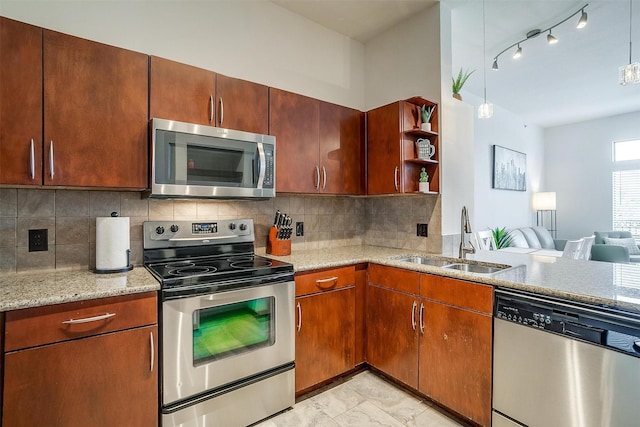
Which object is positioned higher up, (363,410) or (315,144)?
(315,144)

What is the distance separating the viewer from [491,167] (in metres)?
5.27

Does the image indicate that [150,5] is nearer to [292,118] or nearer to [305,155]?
[292,118]

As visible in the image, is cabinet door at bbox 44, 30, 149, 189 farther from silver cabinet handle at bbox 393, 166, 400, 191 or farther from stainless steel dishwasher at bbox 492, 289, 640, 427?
stainless steel dishwasher at bbox 492, 289, 640, 427

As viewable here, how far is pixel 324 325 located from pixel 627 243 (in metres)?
5.92

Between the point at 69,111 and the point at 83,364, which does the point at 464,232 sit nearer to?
the point at 83,364

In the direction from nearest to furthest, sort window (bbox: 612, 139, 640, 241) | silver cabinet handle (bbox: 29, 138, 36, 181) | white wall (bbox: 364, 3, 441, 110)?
silver cabinet handle (bbox: 29, 138, 36, 181)
white wall (bbox: 364, 3, 441, 110)
window (bbox: 612, 139, 640, 241)

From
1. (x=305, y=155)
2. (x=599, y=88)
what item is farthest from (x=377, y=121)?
(x=599, y=88)

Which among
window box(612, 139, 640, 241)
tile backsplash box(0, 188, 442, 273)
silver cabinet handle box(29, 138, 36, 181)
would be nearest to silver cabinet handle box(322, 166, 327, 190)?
tile backsplash box(0, 188, 442, 273)

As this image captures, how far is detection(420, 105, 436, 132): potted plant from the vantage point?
8.14 feet

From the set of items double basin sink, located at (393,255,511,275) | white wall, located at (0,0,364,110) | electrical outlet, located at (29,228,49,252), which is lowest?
double basin sink, located at (393,255,511,275)

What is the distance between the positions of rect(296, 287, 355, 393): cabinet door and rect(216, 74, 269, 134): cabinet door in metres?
1.19

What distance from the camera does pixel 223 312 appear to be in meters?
1.72

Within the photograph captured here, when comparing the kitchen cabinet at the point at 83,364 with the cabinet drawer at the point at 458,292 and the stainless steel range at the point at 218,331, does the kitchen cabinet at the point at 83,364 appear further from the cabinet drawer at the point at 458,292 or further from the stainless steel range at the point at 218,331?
the cabinet drawer at the point at 458,292

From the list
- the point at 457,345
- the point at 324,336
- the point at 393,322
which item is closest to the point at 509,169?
the point at 393,322
